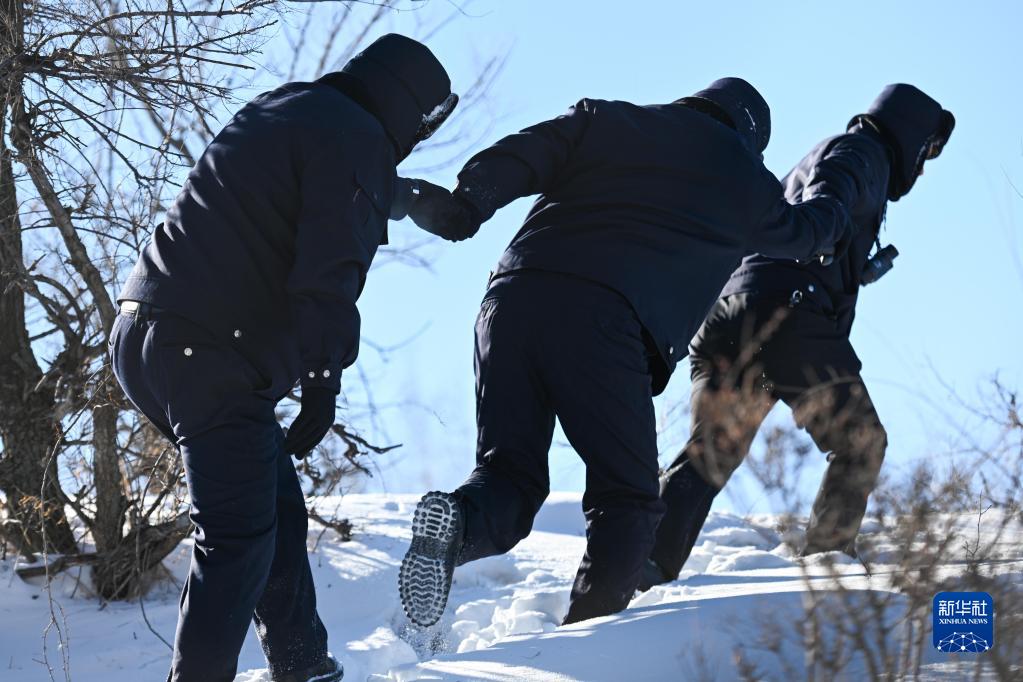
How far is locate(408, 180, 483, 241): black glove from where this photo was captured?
353 centimetres

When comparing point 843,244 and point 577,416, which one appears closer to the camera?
point 577,416

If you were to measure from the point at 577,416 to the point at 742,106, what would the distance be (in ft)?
4.40

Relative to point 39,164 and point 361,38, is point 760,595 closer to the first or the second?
point 39,164

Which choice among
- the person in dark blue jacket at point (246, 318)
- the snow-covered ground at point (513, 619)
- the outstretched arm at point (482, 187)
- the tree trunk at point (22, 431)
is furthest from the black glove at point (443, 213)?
the tree trunk at point (22, 431)

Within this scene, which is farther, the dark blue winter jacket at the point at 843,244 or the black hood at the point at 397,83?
the dark blue winter jacket at the point at 843,244

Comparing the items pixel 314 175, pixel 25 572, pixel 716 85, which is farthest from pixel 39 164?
pixel 716 85

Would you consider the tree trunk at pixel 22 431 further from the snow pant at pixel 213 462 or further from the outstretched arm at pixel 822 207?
the outstretched arm at pixel 822 207

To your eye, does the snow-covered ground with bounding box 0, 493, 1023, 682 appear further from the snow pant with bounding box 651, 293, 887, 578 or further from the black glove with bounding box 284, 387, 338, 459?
the black glove with bounding box 284, 387, 338, 459

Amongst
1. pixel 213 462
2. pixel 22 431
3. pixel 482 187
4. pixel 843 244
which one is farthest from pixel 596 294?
pixel 22 431

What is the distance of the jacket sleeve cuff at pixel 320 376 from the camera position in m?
2.80

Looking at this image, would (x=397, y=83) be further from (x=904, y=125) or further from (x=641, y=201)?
(x=904, y=125)

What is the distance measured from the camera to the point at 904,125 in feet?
16.5

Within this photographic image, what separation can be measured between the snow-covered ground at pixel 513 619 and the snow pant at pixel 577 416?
23 cm

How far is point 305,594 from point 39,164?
7.36ft
